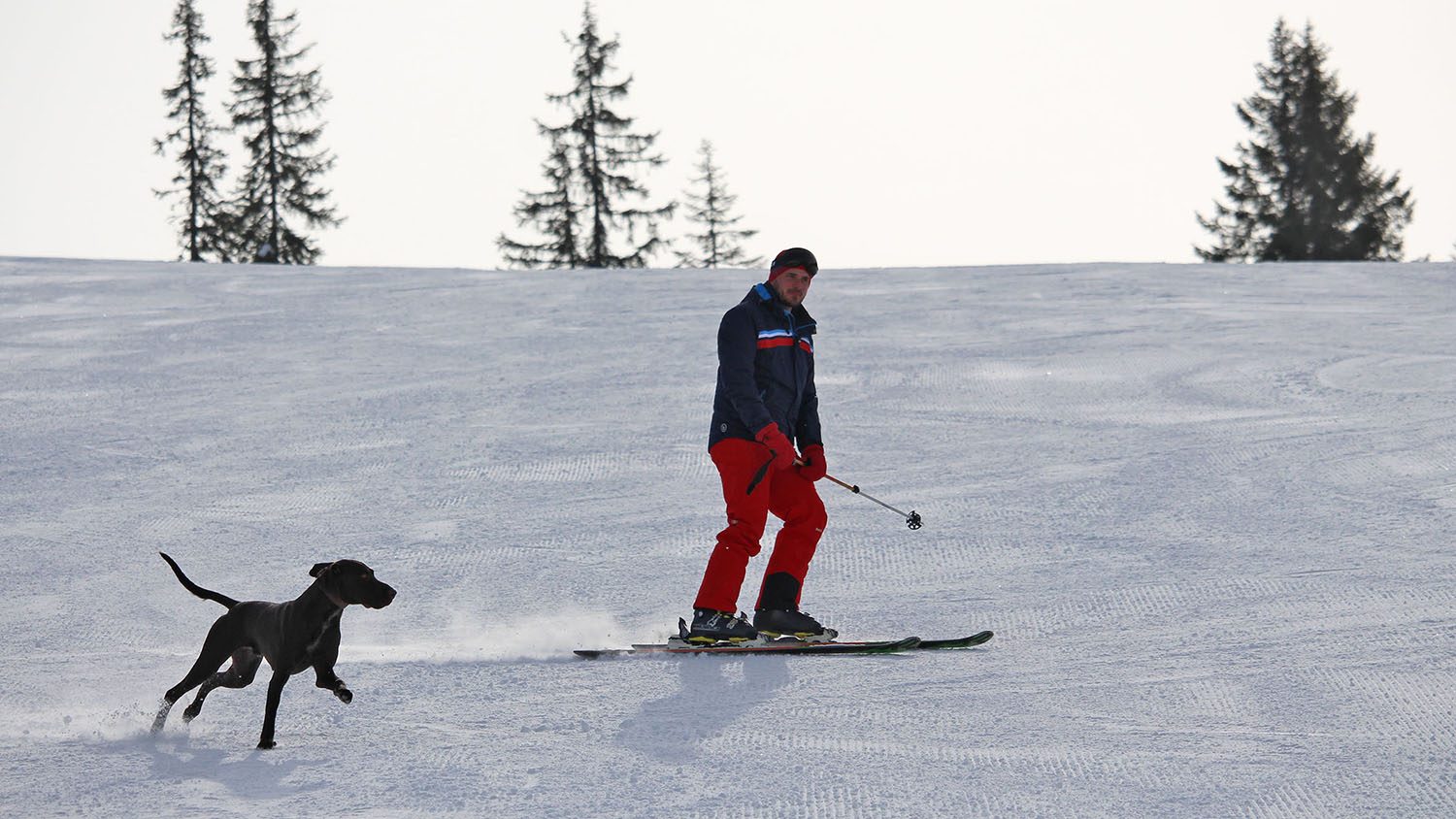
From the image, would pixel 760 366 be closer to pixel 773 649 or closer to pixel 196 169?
pixel 773 649

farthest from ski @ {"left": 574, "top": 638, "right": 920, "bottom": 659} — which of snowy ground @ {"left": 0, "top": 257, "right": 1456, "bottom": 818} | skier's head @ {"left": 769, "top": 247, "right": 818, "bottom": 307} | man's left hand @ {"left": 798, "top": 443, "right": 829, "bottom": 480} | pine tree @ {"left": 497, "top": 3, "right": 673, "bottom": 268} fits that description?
pine tree @ {"left": 497, "top": 3, "right": 673, "bottom": 268}

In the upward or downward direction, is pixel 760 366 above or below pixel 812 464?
above

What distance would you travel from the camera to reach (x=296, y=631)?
174 inches

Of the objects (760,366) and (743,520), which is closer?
(743,520)

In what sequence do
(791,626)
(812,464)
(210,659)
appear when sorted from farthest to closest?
1. (812,464)
2. (791,626)
3. (210,659)

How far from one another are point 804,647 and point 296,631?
229cm

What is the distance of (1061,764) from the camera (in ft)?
14.3

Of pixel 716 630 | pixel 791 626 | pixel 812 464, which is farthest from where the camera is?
pixel 812 464

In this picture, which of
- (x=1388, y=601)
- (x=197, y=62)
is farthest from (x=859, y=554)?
(x=197, y=62)

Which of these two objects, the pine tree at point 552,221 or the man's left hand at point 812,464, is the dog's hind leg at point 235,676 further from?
the pine tree at point 552,221

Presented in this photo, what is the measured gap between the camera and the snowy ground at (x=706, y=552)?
4281mm

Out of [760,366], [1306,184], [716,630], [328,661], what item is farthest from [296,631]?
[1306,184]

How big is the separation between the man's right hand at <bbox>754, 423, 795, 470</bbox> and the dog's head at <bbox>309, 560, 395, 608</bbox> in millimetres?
1991

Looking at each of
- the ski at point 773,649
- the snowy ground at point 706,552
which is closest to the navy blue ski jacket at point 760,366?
the ski at point 773,649
